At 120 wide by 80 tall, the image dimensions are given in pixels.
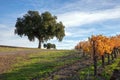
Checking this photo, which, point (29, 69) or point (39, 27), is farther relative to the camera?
point (39, 27)

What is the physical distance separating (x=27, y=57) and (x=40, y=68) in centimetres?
1550

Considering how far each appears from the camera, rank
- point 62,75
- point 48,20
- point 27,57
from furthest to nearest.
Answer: point 48,20
point 27,57
point 62,75

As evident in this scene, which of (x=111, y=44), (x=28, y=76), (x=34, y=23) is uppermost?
(x=34, y=23)

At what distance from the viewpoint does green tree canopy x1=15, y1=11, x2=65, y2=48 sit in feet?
395

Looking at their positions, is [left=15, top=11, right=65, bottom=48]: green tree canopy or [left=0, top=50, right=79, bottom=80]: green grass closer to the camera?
[left=0, top=50, right=79, bottom=80]: green grass

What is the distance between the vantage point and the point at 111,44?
205 ft

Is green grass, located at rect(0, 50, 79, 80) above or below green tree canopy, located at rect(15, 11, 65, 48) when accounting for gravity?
below

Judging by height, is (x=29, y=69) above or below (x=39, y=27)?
below

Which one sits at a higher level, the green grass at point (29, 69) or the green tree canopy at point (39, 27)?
the green tree canopy at point (39, 27)

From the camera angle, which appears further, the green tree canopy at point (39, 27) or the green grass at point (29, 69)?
the green tree canopy at point (39, 27)

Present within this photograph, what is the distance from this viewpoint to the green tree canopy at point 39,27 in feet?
395

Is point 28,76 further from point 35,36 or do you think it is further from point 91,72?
point 35,36

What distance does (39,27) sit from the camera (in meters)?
121

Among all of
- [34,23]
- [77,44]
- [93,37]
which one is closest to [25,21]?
[34,23]
